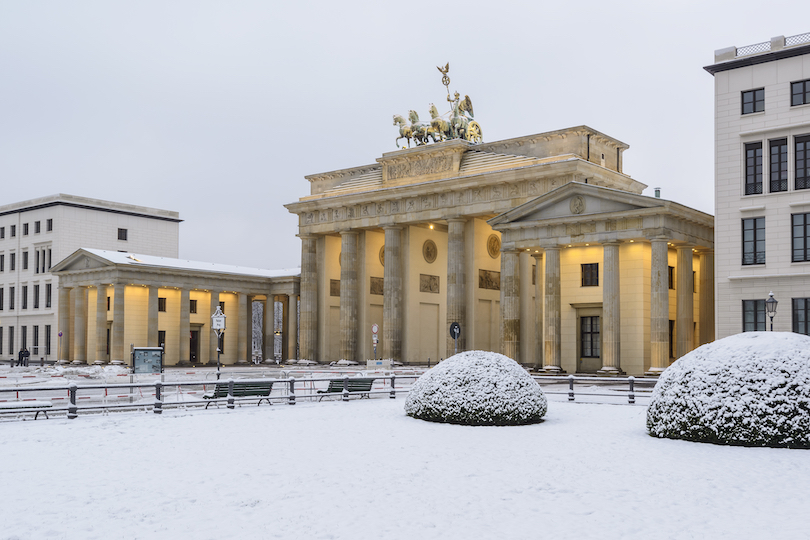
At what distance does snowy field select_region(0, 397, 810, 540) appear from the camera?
10211 mm

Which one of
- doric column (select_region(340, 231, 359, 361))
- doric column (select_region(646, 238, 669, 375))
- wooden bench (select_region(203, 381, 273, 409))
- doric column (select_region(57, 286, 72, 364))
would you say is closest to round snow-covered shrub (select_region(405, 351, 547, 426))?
wooden bench (select_region(203, 381, 273, 409))

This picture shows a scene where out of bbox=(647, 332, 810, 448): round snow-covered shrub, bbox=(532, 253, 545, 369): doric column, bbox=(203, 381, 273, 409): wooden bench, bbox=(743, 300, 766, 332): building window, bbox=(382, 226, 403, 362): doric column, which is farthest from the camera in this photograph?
bbox=(382, 226, 403, 362): doric column

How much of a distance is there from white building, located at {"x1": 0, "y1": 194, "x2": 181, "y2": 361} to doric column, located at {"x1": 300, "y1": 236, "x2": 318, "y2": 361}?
27289 millimetres

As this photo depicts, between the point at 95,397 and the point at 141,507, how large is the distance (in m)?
22.6

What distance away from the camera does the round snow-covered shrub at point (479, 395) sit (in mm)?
19672

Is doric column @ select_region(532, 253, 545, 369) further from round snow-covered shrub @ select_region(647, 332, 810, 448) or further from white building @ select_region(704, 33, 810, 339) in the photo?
round snow-covered shrub @ select_region(647, 332, 810, 448)

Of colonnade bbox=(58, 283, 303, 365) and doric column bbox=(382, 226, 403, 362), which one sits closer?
doric column bbox=(382, 226, 403, 362)

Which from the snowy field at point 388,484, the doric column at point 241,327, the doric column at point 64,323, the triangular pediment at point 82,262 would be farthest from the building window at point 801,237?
the doric column at point 64,323

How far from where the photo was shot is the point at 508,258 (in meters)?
47.8

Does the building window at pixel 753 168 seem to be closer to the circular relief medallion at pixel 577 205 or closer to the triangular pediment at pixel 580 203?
the triangular pediment at pixel 580 203

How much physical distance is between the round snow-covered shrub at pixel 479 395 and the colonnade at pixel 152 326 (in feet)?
151

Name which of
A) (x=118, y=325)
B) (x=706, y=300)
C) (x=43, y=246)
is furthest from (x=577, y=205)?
(x=43, y=246)

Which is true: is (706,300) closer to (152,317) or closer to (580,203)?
(580,203)

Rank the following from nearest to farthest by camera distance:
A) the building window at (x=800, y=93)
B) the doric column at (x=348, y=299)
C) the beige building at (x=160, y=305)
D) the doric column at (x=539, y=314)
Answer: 1. the building window at (x=800, y=93)
2. the doric column at (x=539, y=314)
3. the doric column at (x=348, y=299)
4. the beige building at (x=160, y=305)
